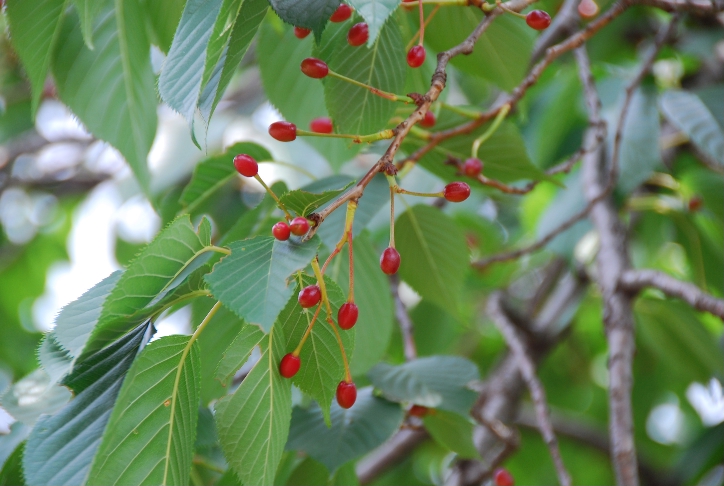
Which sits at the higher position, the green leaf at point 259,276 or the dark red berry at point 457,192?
the green leaf at point 259,276

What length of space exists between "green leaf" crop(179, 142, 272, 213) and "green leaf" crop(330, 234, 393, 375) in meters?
0.26

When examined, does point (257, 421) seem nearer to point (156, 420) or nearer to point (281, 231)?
point (156, 420)

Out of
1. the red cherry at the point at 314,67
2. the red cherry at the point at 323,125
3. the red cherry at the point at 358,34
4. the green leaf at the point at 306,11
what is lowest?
the red cherry at the point at 323,125

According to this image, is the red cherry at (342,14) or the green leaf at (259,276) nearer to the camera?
the green leaf at (259,276)

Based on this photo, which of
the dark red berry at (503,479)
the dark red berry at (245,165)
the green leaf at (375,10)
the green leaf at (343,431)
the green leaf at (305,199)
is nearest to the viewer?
the green leaf at (375,10)

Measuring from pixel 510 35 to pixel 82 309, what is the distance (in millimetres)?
843

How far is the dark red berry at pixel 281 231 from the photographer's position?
66cm

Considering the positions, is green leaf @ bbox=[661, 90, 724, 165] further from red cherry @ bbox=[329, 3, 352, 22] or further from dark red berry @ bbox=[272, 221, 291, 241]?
dark red berry @ bbox=[272, 221, 291, 241]

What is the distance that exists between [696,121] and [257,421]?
5.03 ft

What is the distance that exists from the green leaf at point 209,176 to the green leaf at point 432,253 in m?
0.35

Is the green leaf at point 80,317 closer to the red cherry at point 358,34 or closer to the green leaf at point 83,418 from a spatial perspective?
the green leaf at point 83,418

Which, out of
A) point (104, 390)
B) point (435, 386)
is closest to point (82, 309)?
point (104, 390)

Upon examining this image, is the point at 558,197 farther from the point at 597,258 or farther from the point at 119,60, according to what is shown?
the point at 119,60

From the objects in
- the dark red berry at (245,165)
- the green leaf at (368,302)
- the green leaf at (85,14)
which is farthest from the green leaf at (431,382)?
the green leaf at (85,14)
